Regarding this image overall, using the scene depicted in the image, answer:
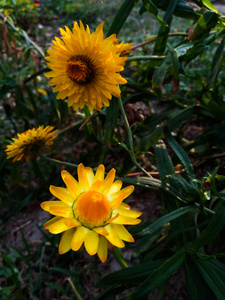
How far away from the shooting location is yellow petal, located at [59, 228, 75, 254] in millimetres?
738

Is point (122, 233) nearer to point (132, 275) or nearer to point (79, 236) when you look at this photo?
point (79, 236)

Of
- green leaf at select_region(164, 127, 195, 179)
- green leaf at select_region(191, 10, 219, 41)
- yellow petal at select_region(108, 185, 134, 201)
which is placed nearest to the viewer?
yellow petal at select_region(108, 185, 134, 201)

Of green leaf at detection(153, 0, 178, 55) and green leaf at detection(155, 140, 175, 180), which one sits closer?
green leaf at detection(155, 140, 175, 180)

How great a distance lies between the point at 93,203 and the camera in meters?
0.74

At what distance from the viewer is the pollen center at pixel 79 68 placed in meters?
0.95

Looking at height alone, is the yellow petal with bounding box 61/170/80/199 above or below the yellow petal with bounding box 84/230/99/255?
above

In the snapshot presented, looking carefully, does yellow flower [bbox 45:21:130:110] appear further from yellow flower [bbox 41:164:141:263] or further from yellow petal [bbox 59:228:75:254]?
yellow petal [bbox 59:228:75:254]

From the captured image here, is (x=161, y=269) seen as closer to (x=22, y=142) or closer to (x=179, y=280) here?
(x=179, y=280)

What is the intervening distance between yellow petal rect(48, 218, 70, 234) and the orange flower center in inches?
1.7

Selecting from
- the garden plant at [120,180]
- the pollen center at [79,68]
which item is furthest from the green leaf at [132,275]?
the pollen center at [79,68]

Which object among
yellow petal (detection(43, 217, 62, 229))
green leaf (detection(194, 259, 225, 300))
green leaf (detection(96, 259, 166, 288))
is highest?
yellow petal (detection(43, 217, 62, 229))

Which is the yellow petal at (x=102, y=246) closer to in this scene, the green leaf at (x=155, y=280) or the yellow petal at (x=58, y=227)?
the yellow petal at (x=58, y=227)

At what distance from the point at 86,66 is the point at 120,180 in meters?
0.39

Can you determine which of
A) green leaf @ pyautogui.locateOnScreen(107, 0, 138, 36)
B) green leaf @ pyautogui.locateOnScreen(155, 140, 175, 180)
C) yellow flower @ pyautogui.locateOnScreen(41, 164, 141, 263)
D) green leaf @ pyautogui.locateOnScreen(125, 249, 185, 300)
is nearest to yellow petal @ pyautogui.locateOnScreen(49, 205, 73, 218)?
yellow flower @ pyautogui.locateOnScreen(41, 164, 141, 263)
